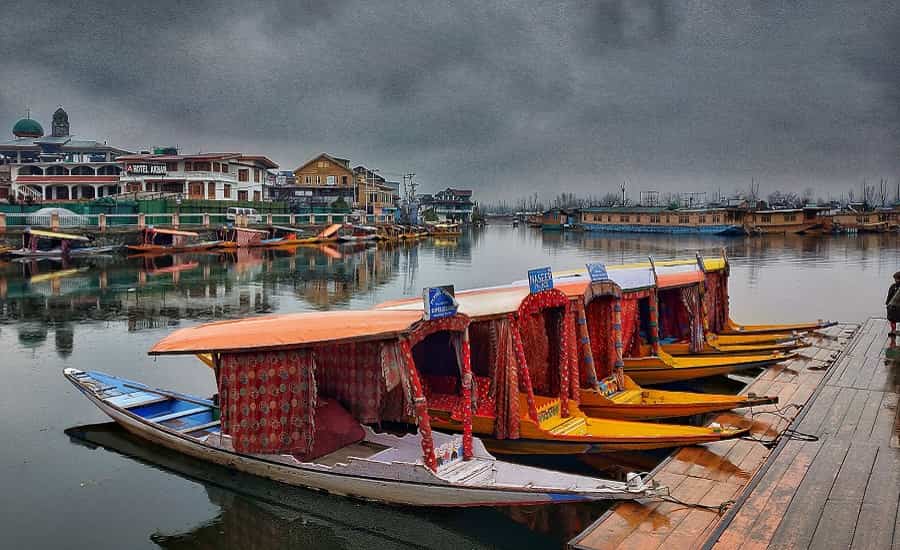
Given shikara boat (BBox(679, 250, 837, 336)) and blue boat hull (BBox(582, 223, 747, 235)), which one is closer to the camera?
shikara boat (BBox(679, 250, 837, 336))

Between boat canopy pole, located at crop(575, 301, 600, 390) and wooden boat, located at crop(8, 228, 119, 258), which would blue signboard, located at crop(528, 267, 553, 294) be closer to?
boat canopy pole, located at crop(575, 301, 600, 390)

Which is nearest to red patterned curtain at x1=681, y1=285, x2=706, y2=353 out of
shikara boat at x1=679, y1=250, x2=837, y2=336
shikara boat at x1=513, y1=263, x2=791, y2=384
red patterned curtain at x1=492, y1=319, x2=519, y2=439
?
shikara boat at x1=513, y1=263, x2=791, y2=384

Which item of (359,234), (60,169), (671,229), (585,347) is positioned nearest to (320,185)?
(359,234)

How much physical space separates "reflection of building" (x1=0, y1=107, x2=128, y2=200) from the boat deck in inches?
2269

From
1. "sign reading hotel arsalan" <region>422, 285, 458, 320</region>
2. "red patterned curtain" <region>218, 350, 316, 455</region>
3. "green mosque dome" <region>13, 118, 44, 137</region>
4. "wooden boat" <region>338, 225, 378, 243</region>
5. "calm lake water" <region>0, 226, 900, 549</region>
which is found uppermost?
"green mosque dome" <region>13, 118, 44, 137</region>

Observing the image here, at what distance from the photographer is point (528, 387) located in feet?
30.1

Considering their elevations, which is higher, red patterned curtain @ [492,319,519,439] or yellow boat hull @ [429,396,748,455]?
red patterned curtain @ [492,319,519,439]

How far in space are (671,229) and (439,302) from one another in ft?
269

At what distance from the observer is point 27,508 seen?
28.3 ft

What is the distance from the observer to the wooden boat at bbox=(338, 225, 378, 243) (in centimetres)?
6047

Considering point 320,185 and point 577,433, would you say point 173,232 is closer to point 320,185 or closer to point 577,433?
point 320,185

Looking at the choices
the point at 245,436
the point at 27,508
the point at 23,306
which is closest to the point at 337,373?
the point at 245,436

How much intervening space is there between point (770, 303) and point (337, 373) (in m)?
21.0

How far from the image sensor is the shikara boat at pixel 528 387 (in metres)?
8.80
